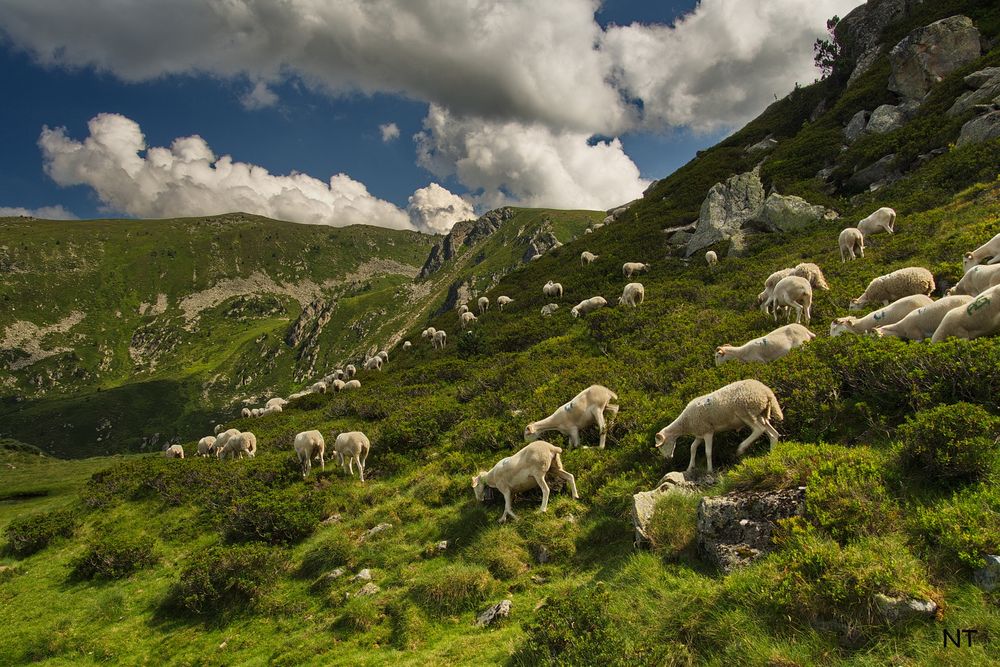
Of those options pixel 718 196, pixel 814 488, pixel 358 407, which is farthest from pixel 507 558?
pixel 718 196

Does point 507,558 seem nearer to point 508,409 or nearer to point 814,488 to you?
point 814,488

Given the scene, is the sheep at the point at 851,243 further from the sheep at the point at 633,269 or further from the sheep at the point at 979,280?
the sheep at the point at 633,269

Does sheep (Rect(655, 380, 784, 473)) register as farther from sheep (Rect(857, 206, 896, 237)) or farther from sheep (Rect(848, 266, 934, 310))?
sheep (Rect(857, 206, 896, 237))

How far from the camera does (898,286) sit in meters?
13.1

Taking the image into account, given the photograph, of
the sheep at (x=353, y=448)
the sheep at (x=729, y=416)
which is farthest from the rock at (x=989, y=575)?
the sheep at (x=353, y=448)

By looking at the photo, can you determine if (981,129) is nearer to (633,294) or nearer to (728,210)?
(728,210)

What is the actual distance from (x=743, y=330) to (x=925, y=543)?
11.9 meters

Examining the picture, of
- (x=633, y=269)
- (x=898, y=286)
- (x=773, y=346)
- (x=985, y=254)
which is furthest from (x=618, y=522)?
(x=633, y=269)

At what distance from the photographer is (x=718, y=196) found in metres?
37.8

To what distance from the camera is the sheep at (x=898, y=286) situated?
12672 mm

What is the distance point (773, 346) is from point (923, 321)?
113 inches

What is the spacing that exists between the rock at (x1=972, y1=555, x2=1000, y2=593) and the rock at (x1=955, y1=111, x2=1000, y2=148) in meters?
33.7

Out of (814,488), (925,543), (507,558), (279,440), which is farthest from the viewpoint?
(279,440)

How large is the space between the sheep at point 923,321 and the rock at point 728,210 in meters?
24.2
